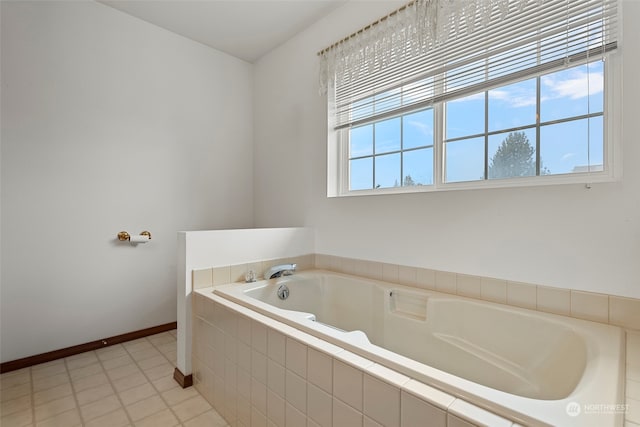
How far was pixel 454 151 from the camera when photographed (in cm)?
175

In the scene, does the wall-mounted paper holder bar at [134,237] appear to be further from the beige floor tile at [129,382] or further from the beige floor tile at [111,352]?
the beige floor tile at [129,382]

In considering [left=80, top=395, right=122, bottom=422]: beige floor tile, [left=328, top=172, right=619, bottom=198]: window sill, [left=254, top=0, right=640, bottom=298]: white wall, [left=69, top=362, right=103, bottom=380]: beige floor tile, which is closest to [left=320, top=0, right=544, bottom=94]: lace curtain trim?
[left=254, top=0, right=640, bottom=298]: white wall

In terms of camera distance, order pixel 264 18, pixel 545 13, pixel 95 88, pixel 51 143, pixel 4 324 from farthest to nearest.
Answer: pixel 264 18 < pixel 95 88 < pixel 51 143 < pixel 4 324 < pixel 545 13

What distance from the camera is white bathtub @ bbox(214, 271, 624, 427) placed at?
752mm

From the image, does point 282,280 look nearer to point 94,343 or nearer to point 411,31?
point 94,343

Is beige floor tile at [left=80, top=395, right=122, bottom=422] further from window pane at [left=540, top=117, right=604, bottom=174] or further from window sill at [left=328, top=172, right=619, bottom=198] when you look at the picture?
window pane at [left=540, top=117, right=604, bottom=174]

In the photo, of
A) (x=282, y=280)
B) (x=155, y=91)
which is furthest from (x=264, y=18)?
(x=282, y=280)

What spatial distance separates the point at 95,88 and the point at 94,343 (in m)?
1.92

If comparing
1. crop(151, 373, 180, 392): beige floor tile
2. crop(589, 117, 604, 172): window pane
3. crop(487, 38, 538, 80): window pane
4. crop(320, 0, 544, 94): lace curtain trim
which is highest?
crop(320, 0, 544, 94): lace curtain trim

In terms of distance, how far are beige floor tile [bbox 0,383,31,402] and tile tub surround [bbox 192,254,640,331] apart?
112 cm

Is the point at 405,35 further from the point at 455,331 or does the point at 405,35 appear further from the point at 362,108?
the point at 455,331

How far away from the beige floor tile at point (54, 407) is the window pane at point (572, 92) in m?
2.86

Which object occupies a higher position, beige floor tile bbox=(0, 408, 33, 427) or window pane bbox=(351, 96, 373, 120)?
window pane bbox=(351, 96, 373, 120)

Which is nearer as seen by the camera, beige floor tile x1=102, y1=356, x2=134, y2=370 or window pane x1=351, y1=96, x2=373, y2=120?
beige floor tile x1=102, y1=356, x2=134, y2=370
